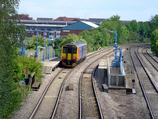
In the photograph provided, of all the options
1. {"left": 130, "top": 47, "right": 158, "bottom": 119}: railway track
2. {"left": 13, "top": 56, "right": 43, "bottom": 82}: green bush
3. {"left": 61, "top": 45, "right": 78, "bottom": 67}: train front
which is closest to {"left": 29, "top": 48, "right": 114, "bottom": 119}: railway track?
{"left": 13, "top": 56, "right": 43, "bottom": 82}: green bush

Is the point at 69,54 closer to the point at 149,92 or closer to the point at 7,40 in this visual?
the point at 149,92

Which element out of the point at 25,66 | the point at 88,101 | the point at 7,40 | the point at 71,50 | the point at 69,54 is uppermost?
the point at 7,40

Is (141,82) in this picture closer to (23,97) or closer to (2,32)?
(23,97)

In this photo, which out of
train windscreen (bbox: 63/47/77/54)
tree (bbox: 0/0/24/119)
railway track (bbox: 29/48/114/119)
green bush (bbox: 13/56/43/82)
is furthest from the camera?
train windscreen (bbox: 63/47/77/54)

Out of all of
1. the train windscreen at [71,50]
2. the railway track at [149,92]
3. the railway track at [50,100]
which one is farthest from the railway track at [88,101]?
the train windscreen at [71,50]

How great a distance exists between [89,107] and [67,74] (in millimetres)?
9350

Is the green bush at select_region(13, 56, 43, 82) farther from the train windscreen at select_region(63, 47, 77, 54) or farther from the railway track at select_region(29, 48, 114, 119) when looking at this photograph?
the train windscreen at select_region(63, 47, 77, 54)

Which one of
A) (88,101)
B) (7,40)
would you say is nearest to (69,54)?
(88,101)

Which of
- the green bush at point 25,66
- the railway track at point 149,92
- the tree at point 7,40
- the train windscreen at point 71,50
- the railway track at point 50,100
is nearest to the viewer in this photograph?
the tree at point 7,40

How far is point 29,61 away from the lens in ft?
59.3

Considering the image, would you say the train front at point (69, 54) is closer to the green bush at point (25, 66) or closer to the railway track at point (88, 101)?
the railway track at point (88, 101)

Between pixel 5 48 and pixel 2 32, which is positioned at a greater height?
pixel 2 32

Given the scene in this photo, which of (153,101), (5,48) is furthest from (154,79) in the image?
(5,48)

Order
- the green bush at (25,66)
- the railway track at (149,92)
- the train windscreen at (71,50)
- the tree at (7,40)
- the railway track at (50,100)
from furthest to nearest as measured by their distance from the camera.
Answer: the train windscreen at (71,50) < the green bush at (25,66) < the railway track at (149,92) < the railway track at (50,100) < the tree at (7,40)
